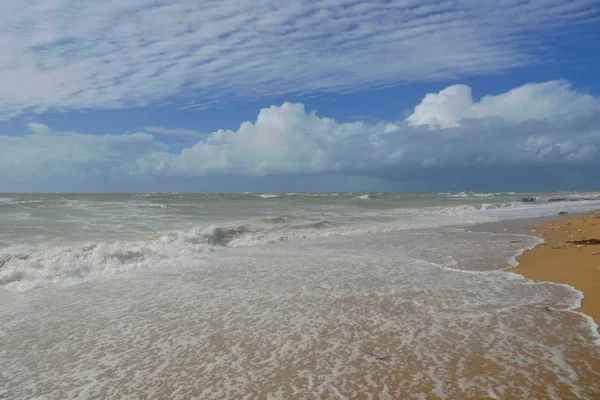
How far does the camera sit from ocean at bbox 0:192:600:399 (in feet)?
12.6

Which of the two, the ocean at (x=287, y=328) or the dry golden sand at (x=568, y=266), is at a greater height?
the dry golden sand at (x=568, y=266)

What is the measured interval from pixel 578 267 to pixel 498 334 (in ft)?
15.2

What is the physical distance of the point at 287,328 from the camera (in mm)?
5344

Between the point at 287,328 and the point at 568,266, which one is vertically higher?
the point at 568,266

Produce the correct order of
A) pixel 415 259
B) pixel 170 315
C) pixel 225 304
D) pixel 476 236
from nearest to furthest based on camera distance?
pixel 170 315, pixel 225 304, pixel 415 259, pixel 476 236

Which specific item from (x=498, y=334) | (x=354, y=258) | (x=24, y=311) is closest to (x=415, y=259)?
(x=354, y=258)

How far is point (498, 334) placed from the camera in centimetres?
489

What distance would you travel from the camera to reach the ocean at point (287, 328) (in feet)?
12.6

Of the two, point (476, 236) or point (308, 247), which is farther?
point (476, 236)

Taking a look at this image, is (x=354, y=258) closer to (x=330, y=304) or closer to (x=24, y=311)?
(x=330, y=304)

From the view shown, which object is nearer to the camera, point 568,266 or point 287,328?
point 287,328

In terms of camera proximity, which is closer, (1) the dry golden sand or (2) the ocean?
(2) the ocean

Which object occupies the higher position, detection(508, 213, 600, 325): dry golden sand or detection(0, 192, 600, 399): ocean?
detection(508, 213, 600, 325): dry golden sand

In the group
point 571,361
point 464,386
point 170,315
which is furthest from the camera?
point 170,315
